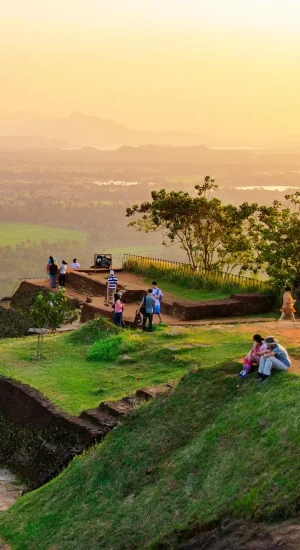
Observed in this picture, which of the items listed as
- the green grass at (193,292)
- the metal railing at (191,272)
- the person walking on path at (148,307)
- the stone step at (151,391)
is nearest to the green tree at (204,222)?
the metal railing at (191,272)

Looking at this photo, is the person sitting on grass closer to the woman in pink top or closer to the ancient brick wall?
the ancient brick wall

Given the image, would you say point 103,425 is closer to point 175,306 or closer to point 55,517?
point 55,517

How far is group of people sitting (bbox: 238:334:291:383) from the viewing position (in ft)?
36.7

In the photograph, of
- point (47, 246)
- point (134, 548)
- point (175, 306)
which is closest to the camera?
point (134, 548)

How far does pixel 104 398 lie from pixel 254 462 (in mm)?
5277

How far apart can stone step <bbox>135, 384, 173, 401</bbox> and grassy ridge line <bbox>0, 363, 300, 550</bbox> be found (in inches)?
26.0

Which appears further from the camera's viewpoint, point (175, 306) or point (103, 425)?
point (175, 306)

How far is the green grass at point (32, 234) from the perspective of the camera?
134m

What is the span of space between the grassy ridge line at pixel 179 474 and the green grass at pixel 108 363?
6.84ft

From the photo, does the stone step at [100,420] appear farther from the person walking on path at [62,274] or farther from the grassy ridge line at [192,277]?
the person walking on path at [62,274]

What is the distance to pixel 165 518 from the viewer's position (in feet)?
29.5

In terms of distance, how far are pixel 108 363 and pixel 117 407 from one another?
3.47 meters

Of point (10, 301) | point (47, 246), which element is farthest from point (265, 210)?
point (47, 246)

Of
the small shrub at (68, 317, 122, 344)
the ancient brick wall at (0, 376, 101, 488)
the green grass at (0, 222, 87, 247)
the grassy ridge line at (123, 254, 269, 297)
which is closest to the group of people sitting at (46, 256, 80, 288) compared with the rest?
the grassy ridge line at (123, 254, 269, 297)
